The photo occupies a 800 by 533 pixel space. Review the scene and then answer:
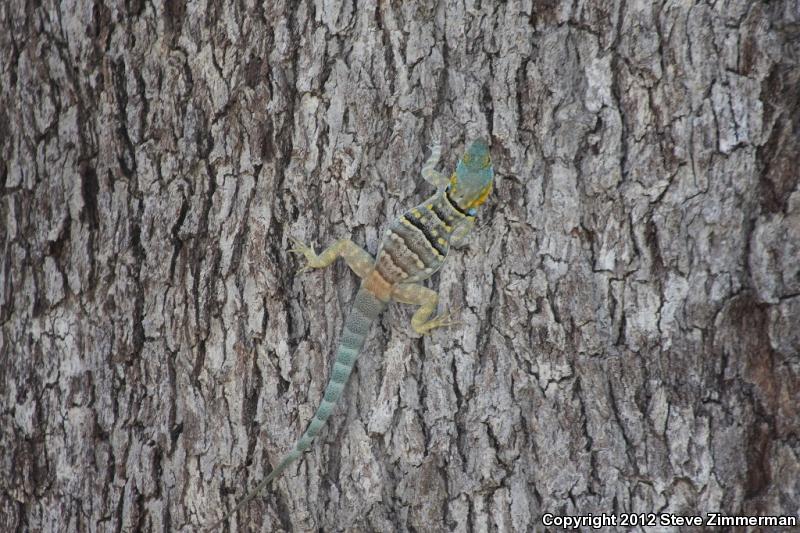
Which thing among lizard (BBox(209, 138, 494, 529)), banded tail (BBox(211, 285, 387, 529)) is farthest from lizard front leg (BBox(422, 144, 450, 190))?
banded tail (BBox(211, 285, 387, 529))

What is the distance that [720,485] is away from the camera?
7.05ft

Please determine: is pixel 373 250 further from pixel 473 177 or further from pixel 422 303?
pixel 473 177

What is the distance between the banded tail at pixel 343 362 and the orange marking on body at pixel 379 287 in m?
0.01

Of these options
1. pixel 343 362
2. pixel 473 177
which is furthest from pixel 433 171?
pixel 343 362

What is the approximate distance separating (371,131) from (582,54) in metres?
0.72

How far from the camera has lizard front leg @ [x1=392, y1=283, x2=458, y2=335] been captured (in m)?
2.29

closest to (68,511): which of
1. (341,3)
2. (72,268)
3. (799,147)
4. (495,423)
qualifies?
(72,268)

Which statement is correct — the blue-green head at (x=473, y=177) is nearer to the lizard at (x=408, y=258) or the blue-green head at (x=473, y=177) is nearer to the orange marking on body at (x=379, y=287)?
the lizard at (x=408, y=258)

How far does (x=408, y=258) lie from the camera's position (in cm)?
245

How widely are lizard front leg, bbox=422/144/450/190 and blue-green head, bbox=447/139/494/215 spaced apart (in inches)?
1.6

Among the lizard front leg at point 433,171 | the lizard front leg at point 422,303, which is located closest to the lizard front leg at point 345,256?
the lizard front leg at point 422,303

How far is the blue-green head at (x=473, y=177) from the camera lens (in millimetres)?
2262

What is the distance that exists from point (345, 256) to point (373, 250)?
0.10 meters

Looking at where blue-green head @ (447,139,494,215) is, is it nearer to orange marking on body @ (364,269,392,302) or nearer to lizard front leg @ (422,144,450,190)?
lizard front leg @ (422,144,450,190)
